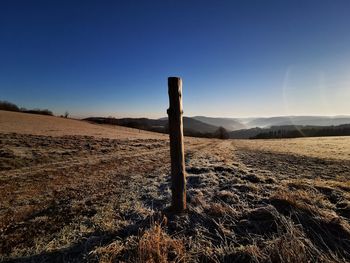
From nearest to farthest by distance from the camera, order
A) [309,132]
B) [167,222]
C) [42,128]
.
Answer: [167,222] < [42,128] < [309,132]

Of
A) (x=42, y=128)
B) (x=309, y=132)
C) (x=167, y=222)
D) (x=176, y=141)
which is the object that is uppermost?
(x=42, y=128)

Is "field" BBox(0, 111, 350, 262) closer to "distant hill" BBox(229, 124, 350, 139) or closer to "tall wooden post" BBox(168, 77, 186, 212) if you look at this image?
"tall wooden post" BBox(168, 77, 186, 212)

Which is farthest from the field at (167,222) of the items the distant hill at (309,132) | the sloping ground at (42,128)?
the distant hill at (309,132)

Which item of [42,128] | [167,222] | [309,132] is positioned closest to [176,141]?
[167,222]

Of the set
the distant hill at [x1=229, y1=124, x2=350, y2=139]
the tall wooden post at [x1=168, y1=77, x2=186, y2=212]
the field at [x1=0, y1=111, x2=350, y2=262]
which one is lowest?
the distant hill at [x1=229, y1=124, x2=350, y2=139]

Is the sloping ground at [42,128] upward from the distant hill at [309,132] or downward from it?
upward

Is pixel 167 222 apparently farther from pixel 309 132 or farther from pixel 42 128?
pixel 309 132

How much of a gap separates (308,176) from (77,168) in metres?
11.1

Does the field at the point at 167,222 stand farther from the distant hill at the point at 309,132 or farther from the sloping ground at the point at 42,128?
the distant hill at the point at 309,132

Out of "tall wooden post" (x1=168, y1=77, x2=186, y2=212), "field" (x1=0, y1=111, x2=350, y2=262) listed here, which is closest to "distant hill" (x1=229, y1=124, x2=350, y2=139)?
"field" (x1=0, y1=111, x2=350, y2=262)

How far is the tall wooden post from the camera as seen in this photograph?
4547mm

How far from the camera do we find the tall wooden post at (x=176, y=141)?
4.55 m

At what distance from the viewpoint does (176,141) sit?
4.65m

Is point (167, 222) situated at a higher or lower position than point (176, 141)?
lower
